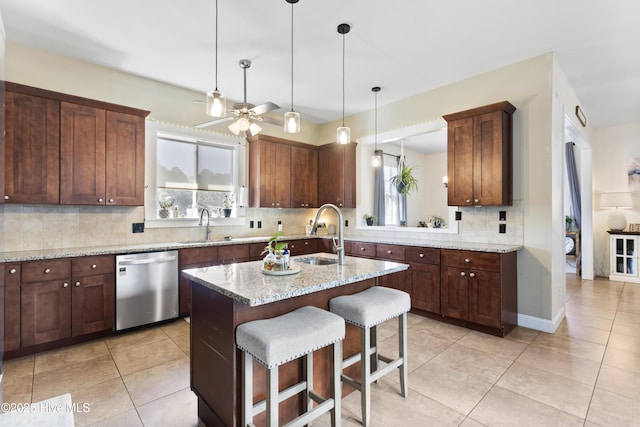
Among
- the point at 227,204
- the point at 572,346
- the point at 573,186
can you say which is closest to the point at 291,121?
the point at 227,204

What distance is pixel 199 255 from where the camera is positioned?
3.79 meters

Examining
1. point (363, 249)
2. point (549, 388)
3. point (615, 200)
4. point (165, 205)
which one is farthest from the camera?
point (615, 200)

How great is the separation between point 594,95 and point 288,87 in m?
4.39

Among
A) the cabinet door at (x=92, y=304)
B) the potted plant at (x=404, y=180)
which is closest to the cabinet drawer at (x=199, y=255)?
the cabinet door at (x=92, y=304)

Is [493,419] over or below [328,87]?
below

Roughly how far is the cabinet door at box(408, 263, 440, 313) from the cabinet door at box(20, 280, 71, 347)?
373cm

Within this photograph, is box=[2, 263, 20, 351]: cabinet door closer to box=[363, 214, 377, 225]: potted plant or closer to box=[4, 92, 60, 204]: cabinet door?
box=[4, 92, 60, 204]: cabinet door

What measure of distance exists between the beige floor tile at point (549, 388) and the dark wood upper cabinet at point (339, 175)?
10.9 ft

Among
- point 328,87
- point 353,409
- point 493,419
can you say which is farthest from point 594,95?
point 353,409

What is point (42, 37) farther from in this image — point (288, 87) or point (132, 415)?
point (132, 415)

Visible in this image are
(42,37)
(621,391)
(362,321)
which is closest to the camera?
(362,321)

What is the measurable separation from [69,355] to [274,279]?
94.2 inches

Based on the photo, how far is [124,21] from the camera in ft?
9.17

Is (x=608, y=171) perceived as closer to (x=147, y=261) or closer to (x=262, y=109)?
(x=262, y=109)
